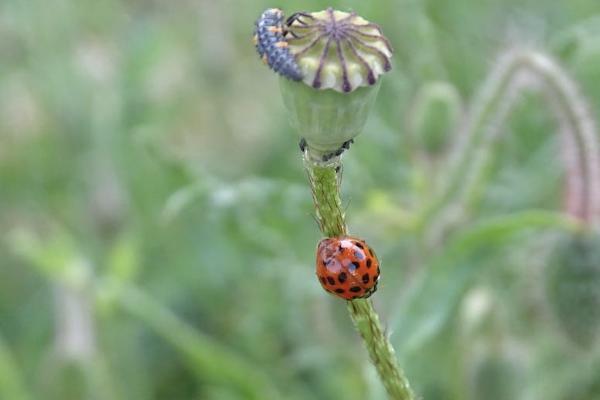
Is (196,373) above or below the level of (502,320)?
above

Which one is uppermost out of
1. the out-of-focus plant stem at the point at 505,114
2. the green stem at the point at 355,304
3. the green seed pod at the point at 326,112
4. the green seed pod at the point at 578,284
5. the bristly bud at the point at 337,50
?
the out-of-focus plant stem at the point at 505,114

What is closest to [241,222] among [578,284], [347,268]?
[578,284]

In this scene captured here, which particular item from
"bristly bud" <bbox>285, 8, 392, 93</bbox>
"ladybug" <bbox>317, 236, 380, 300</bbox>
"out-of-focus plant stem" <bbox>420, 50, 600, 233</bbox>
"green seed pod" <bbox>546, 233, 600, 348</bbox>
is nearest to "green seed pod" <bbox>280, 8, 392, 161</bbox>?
"bristly bud" <bbox>285, 8, 392, 93</bbox>

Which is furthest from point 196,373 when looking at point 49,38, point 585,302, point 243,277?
point 49,38

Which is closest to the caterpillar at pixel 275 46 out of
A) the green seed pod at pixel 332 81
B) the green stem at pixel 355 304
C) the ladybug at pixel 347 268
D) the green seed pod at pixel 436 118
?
the green seed pod at pixel 332 81

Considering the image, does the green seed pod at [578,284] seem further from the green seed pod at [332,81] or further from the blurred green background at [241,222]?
the green seed pod at [332,81]

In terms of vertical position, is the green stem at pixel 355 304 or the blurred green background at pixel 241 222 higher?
the blurred green background at pixel 241 222

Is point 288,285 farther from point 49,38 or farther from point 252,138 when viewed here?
point 49,38
